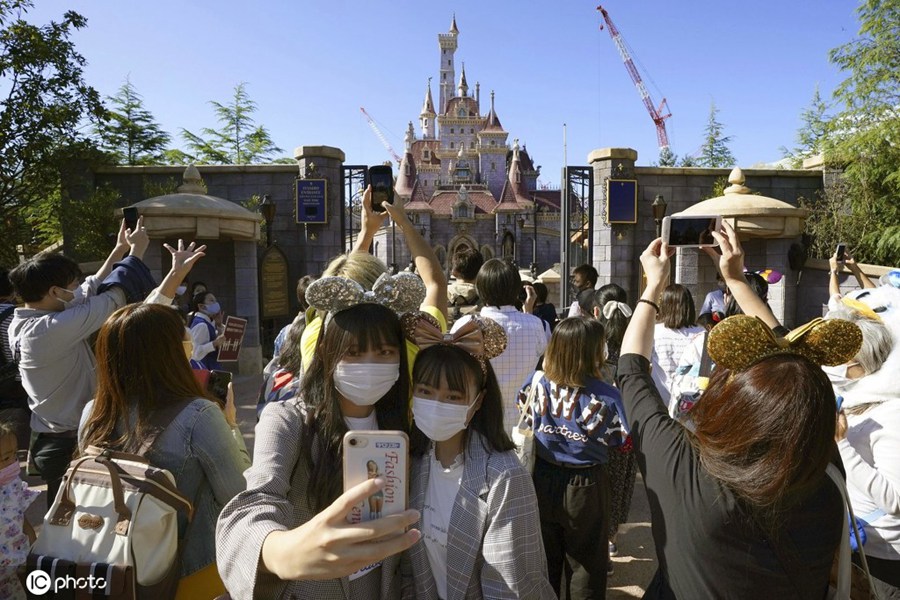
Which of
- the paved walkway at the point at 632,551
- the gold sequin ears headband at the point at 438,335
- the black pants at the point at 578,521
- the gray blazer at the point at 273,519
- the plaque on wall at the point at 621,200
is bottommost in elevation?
the paved walkway at the point at 632,551

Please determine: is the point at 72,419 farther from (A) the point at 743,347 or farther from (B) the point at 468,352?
(A) the point at 743,347

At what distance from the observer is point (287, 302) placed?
11.1 meters

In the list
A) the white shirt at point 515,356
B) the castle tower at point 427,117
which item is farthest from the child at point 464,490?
the castle tower at point 427,117

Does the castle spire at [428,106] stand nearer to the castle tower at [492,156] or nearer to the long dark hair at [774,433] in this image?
the castle tower at [492,156]

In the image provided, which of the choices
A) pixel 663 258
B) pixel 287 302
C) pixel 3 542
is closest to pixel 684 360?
pixel 663 258

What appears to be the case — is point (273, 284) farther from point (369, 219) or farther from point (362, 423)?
point (362, 423)

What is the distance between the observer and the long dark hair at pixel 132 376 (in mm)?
1830

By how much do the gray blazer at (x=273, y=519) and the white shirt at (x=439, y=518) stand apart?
4.7 inches

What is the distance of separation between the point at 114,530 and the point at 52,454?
5.94 ft

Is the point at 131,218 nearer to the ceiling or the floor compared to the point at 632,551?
nearer to the ceiling

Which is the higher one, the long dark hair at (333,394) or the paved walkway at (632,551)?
the long dark hair at (333,394)

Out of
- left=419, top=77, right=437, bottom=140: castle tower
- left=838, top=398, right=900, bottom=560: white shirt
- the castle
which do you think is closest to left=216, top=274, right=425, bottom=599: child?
left=838, top=398, right=900, bottom=560: white shirt

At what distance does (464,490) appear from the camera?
162 cm

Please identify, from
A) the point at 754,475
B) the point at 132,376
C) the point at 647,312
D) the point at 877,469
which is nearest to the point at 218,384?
the point at 132,376
